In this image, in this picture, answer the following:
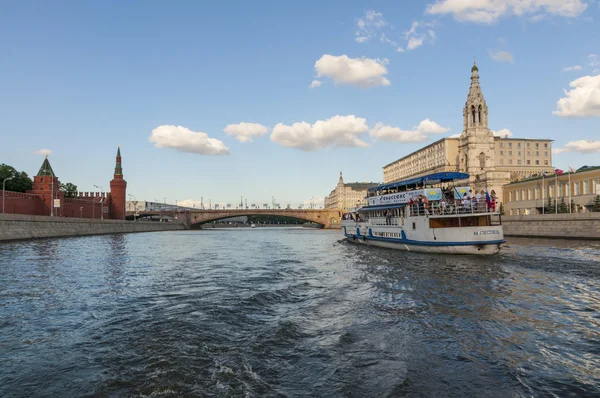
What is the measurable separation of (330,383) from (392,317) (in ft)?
17.7

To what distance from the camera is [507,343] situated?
31.9ft

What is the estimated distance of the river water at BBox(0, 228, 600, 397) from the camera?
7.29 m

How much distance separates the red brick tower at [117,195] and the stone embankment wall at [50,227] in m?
25.2

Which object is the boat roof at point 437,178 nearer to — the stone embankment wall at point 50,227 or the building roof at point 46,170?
the stone embankment wall at point 50,227

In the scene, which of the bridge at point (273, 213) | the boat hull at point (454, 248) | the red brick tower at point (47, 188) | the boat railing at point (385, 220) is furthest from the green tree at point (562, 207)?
the red brick tower at point (47, 188)

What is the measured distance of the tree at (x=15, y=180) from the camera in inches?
3506

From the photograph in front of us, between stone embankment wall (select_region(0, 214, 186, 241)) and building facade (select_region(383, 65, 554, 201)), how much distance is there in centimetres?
8619

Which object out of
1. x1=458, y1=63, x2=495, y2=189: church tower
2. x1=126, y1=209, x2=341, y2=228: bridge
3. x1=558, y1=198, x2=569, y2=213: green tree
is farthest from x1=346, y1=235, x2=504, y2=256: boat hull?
x1=126, y1=209, x2=341, y2=228: bridge

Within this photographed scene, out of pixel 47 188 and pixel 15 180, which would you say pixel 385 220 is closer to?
pixel 47 188

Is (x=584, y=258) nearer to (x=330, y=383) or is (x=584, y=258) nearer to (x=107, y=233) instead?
(x=330, y=383)

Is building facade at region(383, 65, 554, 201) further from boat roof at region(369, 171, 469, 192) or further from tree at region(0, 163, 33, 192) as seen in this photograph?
tree at region(0, 163, 33, 192)

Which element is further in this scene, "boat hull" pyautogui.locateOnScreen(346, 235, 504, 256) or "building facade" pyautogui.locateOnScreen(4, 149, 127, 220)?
"building facade" pyautogui.locateOnScreen(4, 149, 127, 220)

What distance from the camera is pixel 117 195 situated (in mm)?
123062

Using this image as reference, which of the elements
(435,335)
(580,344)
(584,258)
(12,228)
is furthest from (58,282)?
(12,228)
